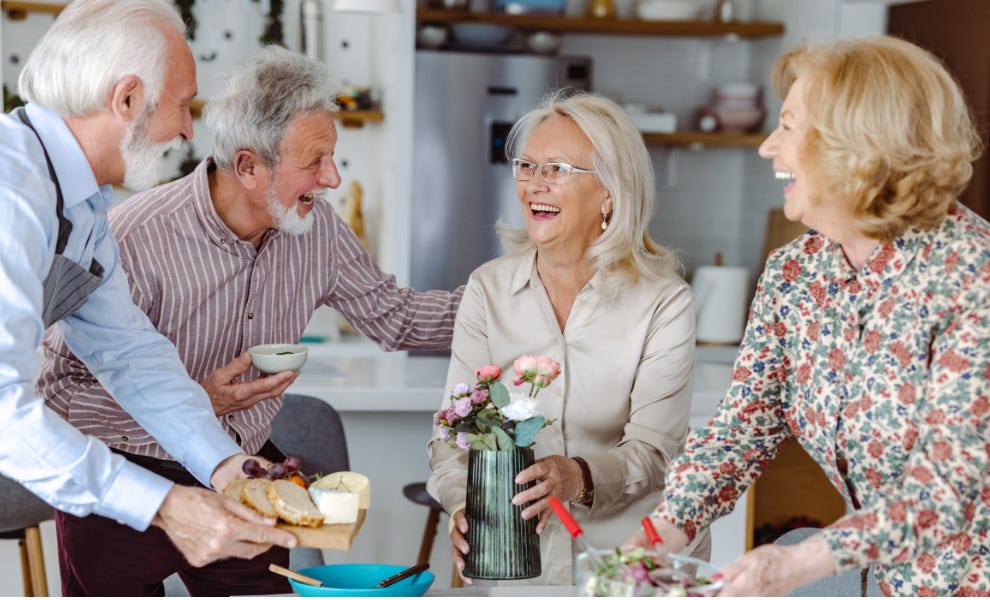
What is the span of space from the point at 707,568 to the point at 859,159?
588 mm

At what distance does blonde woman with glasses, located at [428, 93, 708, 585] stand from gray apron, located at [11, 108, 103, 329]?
0.73m

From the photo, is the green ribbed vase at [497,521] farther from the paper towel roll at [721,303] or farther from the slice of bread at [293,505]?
the paper towel roll at [721,303]

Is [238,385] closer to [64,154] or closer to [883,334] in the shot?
[64,154]

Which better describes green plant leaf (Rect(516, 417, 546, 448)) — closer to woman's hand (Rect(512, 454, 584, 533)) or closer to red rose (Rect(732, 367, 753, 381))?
woman's hand (Rect(512, 454, 584, 533))

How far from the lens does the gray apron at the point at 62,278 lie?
5.68ft

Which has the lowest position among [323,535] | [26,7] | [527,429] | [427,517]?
[427,517]

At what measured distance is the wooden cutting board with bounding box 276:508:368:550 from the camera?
1.66 metres

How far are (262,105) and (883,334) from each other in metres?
1.30

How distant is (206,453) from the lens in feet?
6.50

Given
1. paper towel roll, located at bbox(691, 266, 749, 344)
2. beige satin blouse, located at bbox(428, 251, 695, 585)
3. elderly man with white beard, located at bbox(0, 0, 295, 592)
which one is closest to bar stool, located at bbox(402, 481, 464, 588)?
beige satin blouse, located at bbox(428, 251, 695, 585)

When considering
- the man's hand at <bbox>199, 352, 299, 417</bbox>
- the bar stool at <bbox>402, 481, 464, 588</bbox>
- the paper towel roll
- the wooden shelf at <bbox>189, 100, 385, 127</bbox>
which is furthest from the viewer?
the paper towel roll

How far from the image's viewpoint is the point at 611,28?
554 centimetres

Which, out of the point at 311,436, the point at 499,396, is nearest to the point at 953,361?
the point at 499,396

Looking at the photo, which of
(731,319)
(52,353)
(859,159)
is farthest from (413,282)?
(859,159)
